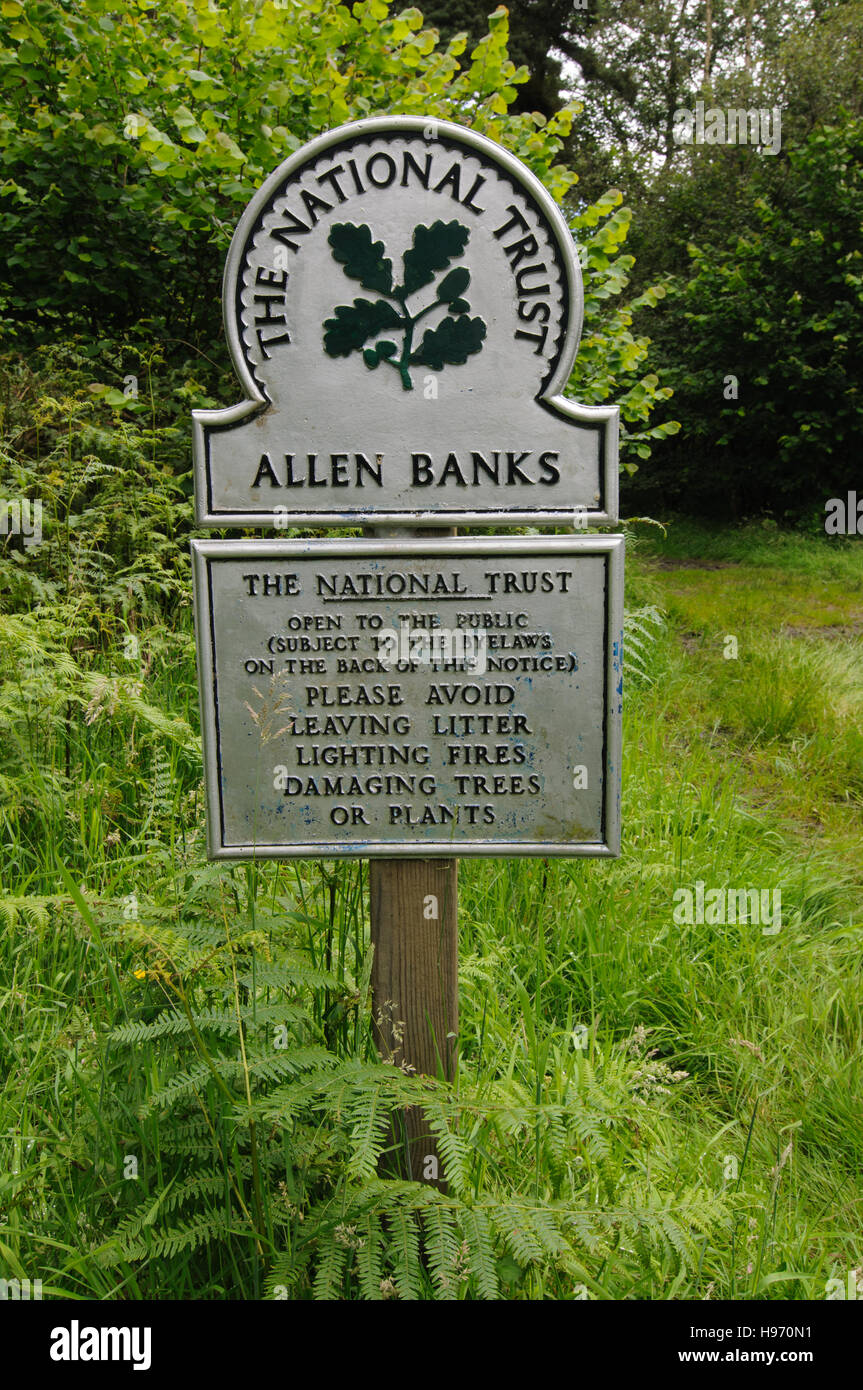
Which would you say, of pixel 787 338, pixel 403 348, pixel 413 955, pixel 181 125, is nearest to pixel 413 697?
pixel 413 955

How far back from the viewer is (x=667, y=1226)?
5.40ft

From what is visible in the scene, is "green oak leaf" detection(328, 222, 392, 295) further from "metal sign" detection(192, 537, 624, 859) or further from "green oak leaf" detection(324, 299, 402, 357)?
"metal sign" detection(192, 537, 624, 859)

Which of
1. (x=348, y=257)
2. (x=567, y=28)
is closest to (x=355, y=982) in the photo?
(x=348, y=257)

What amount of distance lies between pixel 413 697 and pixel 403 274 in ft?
2.64

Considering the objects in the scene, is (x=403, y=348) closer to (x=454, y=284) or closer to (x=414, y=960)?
(x=454, y=284)

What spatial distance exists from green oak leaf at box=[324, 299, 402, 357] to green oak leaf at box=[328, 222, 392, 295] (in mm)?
34

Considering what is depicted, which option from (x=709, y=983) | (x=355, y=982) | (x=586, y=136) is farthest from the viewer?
(x=586, y=136)

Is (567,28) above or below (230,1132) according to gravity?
above

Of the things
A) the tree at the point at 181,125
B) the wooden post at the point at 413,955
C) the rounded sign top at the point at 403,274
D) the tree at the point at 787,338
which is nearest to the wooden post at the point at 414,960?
the wooden post at the point at 413,955

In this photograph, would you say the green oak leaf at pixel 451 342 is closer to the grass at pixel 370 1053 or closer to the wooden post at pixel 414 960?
the wooden post at pixel 414 960

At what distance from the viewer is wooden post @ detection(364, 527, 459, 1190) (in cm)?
199

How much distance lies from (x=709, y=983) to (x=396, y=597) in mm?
1502

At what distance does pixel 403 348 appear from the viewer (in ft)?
6.04

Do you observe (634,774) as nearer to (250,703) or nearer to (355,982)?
(355,982)
